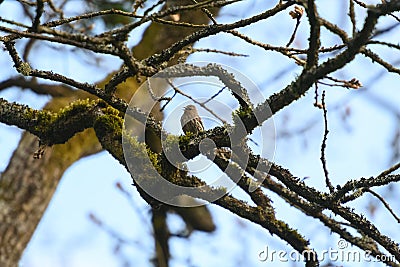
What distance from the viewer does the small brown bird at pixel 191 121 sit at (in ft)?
5.98

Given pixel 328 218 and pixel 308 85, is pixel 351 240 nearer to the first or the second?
pixel 328 218

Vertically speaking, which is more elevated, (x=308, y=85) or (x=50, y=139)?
(x=50, y=139)

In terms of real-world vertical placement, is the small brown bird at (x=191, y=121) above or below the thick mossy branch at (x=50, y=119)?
above

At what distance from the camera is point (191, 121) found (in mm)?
1829

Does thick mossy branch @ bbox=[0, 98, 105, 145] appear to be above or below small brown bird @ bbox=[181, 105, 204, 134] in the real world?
below

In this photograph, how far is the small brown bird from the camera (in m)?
1.82

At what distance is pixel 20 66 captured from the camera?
162 cm

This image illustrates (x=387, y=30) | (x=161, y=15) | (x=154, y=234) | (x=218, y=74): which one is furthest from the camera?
(x=154, y=234)

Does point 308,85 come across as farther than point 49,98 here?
No

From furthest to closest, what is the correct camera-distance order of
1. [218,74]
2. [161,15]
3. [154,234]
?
[154,234], [218,74], [161,15]

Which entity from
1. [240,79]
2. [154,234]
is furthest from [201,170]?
[154,234]

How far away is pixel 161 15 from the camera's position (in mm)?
1192

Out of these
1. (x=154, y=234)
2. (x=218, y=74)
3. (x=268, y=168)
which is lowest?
(x=268, y=168)

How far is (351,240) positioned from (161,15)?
1.04 metres
